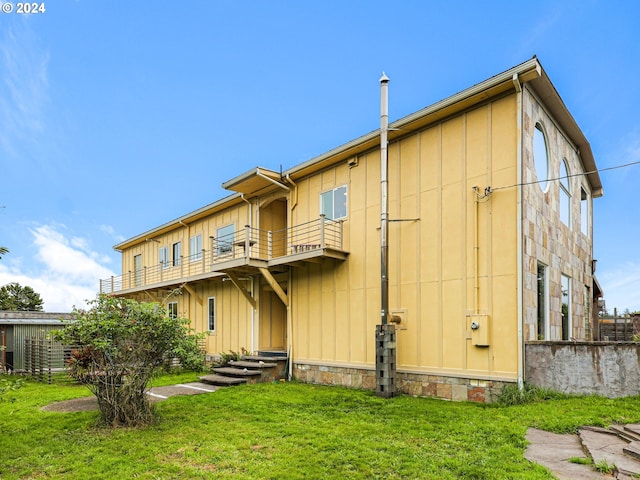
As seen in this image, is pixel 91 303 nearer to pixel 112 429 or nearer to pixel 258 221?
pixel 112 429

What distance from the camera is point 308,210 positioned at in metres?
13.0

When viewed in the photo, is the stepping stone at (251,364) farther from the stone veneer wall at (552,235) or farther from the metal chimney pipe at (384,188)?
the stone veneer wall at (552,235)

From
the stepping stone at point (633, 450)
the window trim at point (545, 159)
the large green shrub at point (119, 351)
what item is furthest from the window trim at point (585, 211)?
the large green shrub at point (119, 351)

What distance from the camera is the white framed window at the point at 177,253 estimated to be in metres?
19.3

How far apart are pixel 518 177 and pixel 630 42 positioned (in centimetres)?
533

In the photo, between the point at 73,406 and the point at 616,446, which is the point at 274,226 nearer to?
the point at 73,406

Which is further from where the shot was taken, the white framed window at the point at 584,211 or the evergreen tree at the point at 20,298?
the evergreen tree at the point at 20,298

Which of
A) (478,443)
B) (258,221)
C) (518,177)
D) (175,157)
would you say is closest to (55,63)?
(175,157)

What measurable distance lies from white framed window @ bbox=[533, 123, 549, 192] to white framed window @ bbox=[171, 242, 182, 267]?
1467cm

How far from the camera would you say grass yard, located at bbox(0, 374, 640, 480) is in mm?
5027

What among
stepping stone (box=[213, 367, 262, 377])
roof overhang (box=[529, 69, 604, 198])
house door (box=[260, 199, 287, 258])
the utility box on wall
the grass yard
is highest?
roof overhang (box=[529, 69, 604, 198])

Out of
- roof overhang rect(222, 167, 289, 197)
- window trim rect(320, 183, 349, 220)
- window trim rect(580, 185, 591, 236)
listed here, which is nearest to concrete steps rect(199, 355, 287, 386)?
window trim rect(320, 183, 349, 220)

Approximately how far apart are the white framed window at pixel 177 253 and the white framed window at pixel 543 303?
14.6m

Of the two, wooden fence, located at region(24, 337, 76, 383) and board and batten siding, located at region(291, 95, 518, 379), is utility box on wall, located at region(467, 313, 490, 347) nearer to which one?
board and batten siding, located at region(291, 95, 518, 379)
